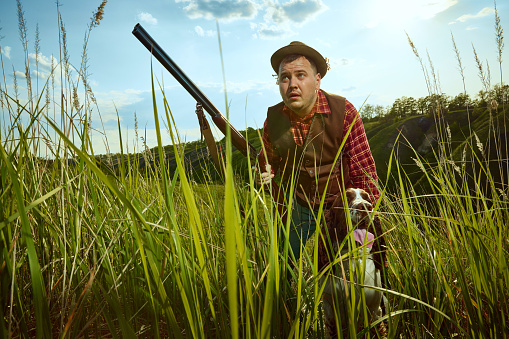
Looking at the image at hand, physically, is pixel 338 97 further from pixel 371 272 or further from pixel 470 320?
pixel 470 320

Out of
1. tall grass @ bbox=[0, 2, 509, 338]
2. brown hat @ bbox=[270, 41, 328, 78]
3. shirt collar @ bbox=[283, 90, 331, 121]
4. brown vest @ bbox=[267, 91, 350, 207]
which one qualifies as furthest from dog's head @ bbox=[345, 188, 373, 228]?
brown hat @ bbox=[270, 41, 328, 78]

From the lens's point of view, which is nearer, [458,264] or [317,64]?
[458,264]

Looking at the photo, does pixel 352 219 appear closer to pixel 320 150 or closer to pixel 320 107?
pixel 320 150

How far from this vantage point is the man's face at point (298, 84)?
8.12ft

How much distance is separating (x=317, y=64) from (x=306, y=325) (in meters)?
2.25

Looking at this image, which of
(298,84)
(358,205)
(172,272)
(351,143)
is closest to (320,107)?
(298,84)

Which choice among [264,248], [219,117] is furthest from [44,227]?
[219,117]

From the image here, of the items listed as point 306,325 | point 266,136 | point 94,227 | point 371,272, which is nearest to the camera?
point 306,325

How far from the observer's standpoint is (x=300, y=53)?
2600 mm

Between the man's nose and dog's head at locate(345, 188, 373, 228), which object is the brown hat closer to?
the man's nose

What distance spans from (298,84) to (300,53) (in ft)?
1.04

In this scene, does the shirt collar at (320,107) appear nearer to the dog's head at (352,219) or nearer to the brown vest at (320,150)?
the brown vest at (320,150)

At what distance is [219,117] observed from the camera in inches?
107

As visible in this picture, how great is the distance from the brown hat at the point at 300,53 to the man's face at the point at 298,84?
8 cm
